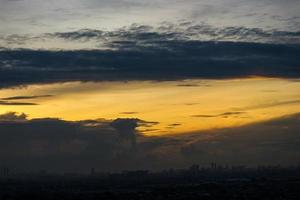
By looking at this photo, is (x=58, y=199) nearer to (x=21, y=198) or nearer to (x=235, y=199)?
(x=21, y=198)

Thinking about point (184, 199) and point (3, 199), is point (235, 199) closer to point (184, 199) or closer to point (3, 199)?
point (184, 199)

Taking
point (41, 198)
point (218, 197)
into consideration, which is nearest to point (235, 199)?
point (218, 197)

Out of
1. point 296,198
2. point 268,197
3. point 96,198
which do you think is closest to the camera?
point 296,198

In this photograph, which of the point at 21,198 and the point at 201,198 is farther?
the point at 21,198

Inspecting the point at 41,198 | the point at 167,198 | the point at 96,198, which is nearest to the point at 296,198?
the point at 167,198

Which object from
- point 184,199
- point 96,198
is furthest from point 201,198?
point 96,198

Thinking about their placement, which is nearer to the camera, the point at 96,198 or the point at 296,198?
the point at 296,198

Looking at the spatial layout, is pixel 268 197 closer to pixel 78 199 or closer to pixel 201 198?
pixel 201 198

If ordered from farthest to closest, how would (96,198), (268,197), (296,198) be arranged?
(96,198), (268,197), (296,198)
